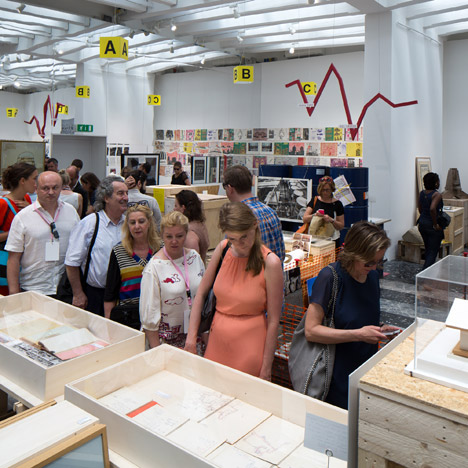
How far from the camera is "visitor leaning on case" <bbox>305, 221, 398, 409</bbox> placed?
2197 millimetres

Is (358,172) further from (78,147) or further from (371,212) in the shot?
(78,147)

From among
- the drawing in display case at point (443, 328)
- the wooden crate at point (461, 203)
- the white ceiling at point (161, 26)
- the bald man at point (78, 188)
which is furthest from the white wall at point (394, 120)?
the drawing in display case at point (443, 328)

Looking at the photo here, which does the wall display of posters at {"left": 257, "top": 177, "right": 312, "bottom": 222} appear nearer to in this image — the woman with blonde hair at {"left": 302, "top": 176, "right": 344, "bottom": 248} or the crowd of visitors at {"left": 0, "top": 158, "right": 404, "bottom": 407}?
the woman with blonde hair at {"left": 302, "top": 176, "right": 344, "bottom": 248}

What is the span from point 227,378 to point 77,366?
2.17 feet

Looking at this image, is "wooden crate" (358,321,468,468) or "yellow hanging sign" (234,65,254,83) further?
"yellow hanging sign" (234,65,254,83)

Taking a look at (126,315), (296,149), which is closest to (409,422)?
(126,315)

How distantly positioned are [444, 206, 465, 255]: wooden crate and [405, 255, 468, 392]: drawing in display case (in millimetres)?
8065

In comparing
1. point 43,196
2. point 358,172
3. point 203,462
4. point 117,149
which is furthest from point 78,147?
point 203,462

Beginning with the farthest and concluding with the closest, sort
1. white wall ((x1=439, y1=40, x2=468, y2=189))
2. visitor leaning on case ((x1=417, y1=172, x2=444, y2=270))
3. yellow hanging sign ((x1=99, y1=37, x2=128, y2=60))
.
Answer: white wall ((x1=439, y1=40, x2=468, y2=189)), visitor leaning on case ((x1=417, y1=172, x2=444, y2=270)), yellow hanging sign ((x1=99, y1=37, x2=128, y2=60))

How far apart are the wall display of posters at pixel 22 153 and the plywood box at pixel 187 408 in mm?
5523

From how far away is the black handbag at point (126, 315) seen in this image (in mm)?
2936

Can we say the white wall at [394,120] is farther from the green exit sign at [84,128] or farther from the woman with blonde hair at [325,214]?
the green exit sign at [84,128]

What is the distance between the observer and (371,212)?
880 centimetres

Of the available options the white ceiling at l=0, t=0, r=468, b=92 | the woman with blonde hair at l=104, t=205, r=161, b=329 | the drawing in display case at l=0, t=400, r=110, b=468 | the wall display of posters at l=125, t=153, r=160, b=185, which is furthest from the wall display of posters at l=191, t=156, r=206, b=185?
the drawing in display case at l=0, t=400, r=110, b=468
